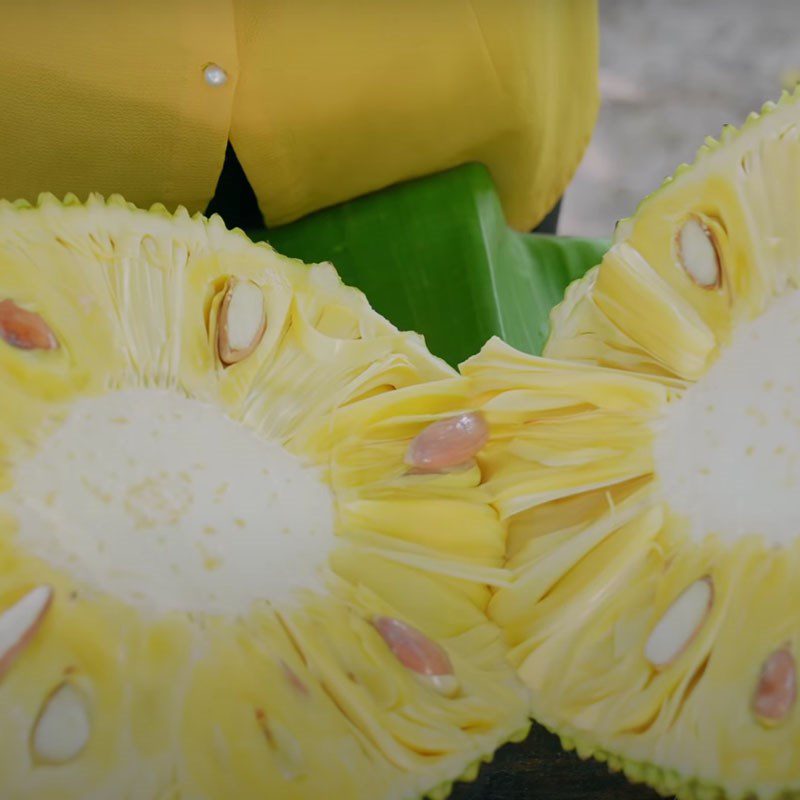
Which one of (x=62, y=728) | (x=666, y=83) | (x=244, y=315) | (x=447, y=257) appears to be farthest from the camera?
(x=666, y=83)

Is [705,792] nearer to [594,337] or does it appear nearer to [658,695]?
[658,695]

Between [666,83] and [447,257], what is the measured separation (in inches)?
51.5

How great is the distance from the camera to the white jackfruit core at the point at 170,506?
48 centimetres

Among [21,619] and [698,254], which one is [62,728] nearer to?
[21,619]

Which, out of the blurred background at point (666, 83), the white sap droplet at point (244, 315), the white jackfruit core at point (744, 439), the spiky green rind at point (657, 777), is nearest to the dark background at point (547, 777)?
the spiky green rind at point (657, 777)

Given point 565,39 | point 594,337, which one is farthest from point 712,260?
point 565,39

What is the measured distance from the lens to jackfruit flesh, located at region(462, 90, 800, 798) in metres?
0.50

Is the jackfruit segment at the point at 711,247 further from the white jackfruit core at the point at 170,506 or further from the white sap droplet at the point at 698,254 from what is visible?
the white jackfruit core at the point at 170,506

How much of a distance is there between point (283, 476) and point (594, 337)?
0.64 feet

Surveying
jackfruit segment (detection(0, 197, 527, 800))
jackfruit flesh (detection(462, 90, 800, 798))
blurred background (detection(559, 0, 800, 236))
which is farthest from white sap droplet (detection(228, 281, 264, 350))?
blurred background (detection(559, 0, 800, 236))

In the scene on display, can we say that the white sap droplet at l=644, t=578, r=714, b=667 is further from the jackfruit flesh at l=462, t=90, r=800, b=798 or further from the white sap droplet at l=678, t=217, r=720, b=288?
the white sap droplet at l=678, t=217, r=720, b=288

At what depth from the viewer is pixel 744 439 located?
0.53 metres

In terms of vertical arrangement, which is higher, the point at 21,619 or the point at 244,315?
the point at 244,315

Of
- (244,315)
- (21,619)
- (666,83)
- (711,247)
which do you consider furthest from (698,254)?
(666,83)
